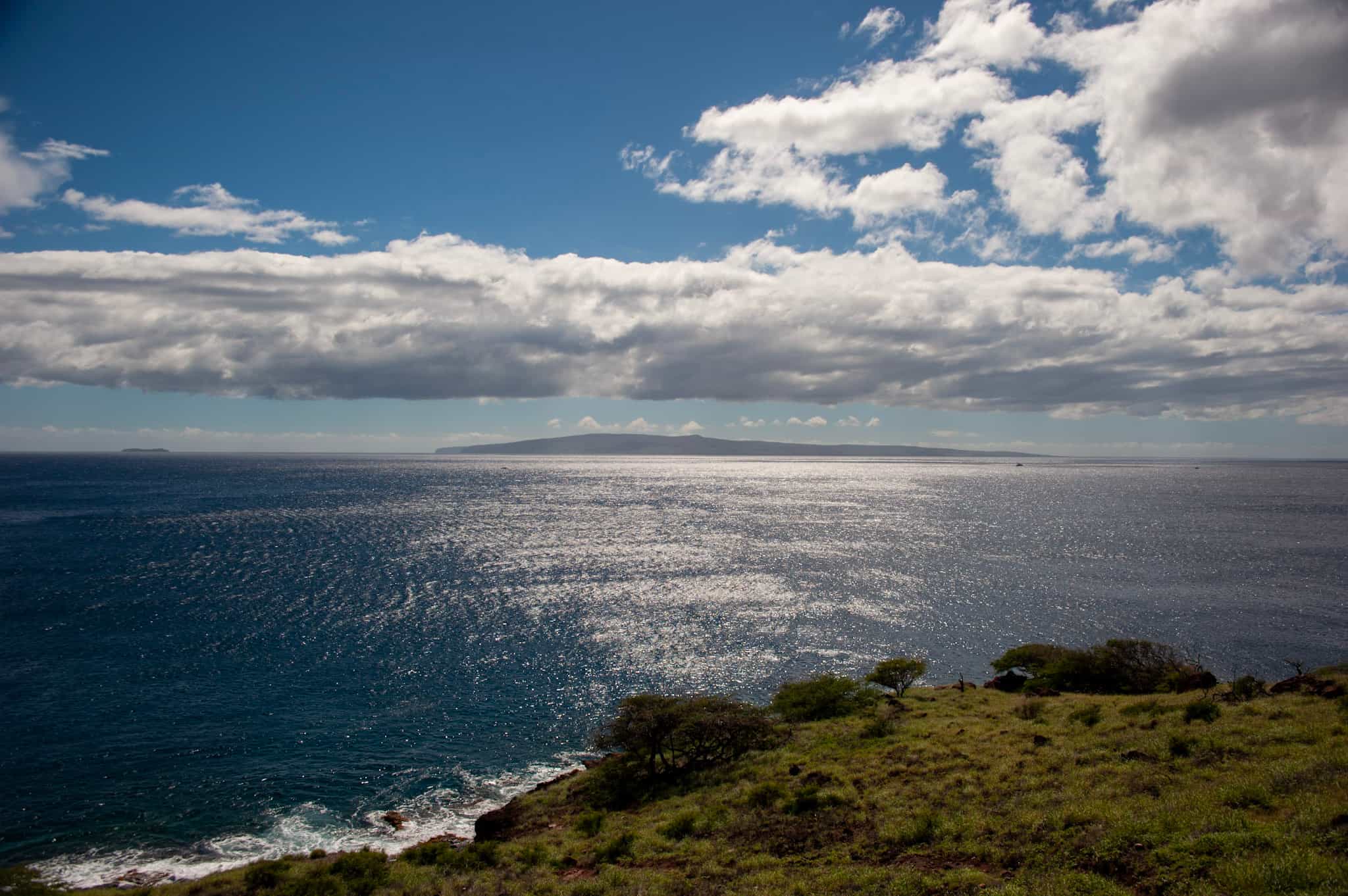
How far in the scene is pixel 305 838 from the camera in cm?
3691

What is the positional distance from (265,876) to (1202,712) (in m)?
45.1

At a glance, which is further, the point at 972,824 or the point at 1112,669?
the point at 1112,669

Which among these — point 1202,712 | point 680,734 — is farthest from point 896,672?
point 1202,712

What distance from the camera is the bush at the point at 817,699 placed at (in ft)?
164

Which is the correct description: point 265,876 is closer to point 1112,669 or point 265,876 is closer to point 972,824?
point 972,824

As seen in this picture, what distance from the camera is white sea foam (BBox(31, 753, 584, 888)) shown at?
33.5 metres

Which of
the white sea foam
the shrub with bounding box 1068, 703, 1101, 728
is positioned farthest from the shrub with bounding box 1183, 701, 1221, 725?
the white sea foam

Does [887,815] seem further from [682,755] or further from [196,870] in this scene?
[196,870]

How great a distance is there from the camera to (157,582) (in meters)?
91.4

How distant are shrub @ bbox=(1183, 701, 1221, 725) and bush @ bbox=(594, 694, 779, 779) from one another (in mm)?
22508

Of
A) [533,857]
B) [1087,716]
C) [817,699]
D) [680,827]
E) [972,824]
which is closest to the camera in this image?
[972,824]

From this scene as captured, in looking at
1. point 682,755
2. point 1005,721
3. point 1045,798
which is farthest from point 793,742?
point 1045,798

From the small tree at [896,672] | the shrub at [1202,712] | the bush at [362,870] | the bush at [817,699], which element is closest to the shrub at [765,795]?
the bush at [817,699]

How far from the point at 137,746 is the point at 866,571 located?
90.7 meters
